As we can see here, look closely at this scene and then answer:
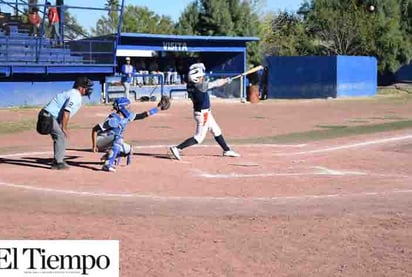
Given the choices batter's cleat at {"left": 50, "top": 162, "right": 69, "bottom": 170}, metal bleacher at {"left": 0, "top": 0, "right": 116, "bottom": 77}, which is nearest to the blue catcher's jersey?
batter's cleat at {"left": 50, "top": 162, "right": 69, "bottom": 170}

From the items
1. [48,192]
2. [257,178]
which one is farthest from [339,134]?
[48,192]

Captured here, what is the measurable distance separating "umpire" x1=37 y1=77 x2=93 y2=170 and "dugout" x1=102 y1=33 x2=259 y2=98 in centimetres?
2424

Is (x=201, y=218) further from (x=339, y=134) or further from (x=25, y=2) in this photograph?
(x=25, y=2)

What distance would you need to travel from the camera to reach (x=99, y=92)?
35812 millimetres

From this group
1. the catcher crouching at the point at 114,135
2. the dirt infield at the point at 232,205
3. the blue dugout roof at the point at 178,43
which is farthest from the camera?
the blue dugout roof at the point at 178,43

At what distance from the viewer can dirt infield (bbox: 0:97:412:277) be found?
21.9ft

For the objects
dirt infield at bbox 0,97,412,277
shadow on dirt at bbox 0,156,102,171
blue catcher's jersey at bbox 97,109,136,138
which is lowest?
dirt infield at bbox 0,97,412,277

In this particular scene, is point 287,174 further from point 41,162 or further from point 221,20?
point 221,20

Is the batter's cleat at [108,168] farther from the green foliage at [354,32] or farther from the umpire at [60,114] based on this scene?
the green foliage at [354,32]

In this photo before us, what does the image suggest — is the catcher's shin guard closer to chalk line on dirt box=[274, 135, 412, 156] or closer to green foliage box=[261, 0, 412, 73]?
chalk line on dirt box=[274, 135, 412, 156]

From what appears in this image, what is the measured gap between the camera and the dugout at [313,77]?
141 ft

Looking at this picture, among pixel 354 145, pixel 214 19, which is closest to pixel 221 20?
pixel 214 19

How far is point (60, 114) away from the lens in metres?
12.0

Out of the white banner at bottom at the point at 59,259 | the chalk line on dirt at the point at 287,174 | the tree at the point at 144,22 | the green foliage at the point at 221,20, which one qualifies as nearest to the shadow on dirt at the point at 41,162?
the chalk line on dirt at the point at 287,174
